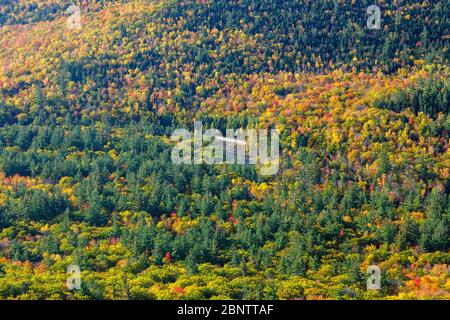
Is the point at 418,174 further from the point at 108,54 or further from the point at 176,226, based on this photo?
the point at 108,54

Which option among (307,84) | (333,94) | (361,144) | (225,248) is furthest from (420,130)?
(225,248)

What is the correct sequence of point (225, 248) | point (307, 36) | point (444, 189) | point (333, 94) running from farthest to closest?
point (307, 36)
point (333, 94)
point (444, 189)
point (225, 248)

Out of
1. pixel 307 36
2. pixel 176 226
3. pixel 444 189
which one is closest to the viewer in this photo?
pixel 176 226

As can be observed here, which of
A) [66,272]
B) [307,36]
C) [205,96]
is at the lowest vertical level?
[66,272]

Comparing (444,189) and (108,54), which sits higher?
(108,54)

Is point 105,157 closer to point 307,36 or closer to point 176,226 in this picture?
point 176,226

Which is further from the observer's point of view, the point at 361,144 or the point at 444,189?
the point at 361,144
